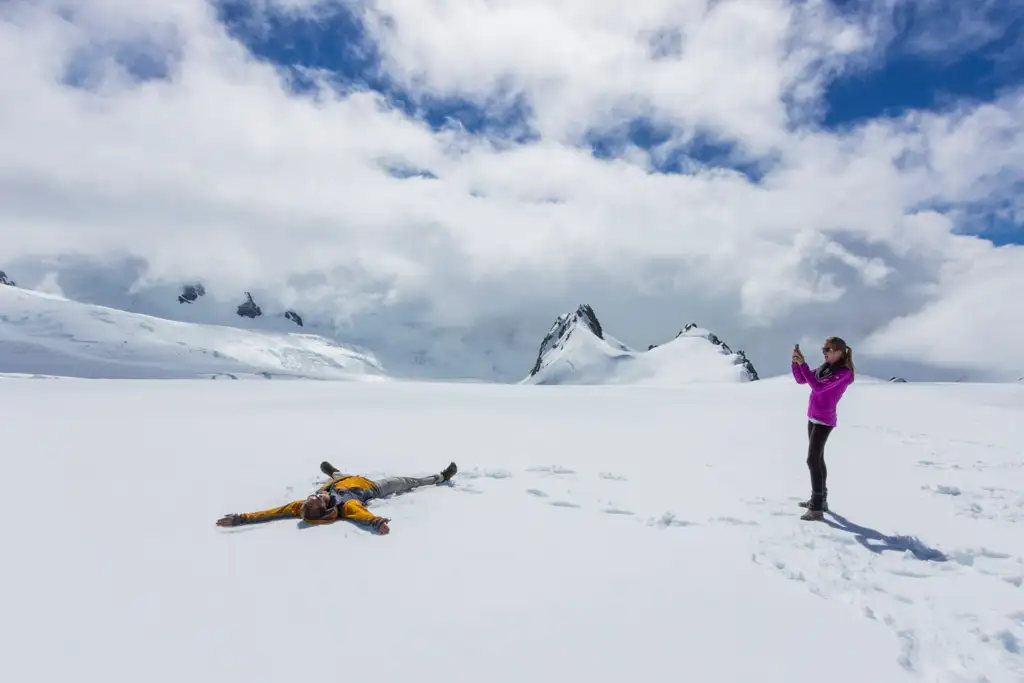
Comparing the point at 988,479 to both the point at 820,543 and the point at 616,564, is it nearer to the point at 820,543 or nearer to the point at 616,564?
the point at 820,543

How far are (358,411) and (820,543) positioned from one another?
20.3 m

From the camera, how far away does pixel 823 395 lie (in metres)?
8.48

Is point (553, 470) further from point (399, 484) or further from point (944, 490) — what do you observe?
point (944, 490)

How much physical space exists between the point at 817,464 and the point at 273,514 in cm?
800

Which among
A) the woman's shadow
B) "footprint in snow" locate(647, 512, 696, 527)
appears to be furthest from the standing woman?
"footprint in snow" locate(647, 512, 696, 527)

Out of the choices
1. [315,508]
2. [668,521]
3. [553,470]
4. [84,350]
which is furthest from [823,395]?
[84,350]

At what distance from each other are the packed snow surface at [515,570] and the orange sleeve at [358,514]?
177mm

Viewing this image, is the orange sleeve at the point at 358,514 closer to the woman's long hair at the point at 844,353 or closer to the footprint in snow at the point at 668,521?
the footprint in snow at the point at 668,521

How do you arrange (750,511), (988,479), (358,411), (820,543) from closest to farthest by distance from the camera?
(820,543), (750,511), (988,479), (358,411)

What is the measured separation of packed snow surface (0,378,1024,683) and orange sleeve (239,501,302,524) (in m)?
0.17

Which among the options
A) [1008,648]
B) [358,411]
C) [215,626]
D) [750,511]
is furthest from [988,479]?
[358,411]

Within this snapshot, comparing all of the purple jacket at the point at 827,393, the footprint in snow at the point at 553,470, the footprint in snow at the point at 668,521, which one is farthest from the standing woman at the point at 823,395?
the footprint in snow at the point at 553,470

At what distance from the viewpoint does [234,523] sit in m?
6.99

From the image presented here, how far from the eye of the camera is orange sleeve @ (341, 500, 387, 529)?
22.8 feet
